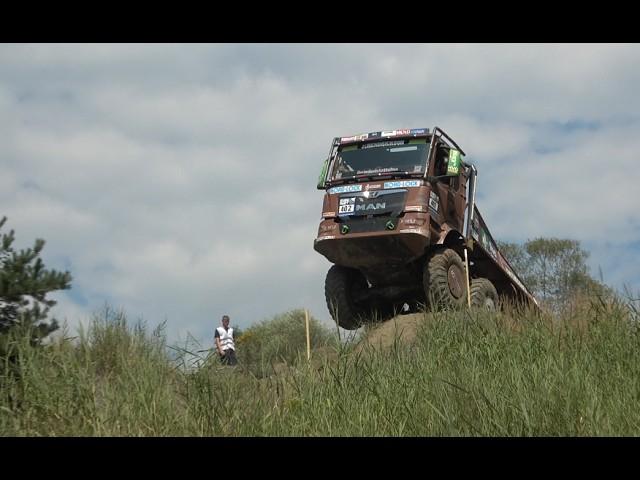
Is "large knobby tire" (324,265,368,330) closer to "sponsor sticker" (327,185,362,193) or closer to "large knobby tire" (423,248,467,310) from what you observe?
"large knobby tire" (423,248,467,310)

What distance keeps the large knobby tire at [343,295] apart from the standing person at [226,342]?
8.08ft

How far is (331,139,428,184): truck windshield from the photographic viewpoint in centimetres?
1274

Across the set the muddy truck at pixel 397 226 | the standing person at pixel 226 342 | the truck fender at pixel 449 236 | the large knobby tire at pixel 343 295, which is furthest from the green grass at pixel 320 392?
the large knobby tire at pixel 343 295

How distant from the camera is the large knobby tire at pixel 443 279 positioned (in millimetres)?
12633

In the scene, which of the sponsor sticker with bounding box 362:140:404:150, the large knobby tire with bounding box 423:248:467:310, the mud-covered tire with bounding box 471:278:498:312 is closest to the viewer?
the large knobby tire with bounding box 423:248:467:310

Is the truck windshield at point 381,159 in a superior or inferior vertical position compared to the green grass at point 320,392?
superior

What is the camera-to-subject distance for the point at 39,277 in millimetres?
7762

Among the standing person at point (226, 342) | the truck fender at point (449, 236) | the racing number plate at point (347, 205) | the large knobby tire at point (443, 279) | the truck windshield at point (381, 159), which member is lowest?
the standing person at point (226, 342)

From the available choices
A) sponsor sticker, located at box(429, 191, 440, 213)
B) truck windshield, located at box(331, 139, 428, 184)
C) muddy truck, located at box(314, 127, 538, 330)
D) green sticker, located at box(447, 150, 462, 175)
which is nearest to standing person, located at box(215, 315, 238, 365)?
muddy truck, located at box(314, 127, 538, 330)

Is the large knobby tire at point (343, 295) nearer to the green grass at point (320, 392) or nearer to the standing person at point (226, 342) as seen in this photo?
the standing person at point (226, 342)

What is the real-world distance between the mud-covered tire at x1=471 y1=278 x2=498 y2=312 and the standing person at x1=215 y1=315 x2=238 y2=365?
14.5 feet

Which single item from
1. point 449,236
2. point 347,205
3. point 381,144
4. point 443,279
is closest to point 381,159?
point 381,144
